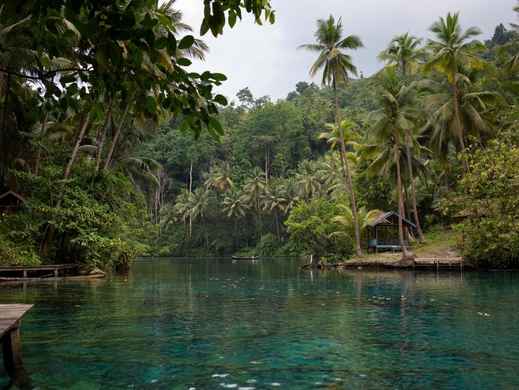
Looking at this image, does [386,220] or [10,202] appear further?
[386,220]

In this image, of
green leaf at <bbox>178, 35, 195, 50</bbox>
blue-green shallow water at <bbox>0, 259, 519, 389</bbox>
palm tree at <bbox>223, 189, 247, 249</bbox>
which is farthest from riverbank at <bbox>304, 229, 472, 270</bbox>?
palm tree at <bbox>223, 189, 247, 249</bbox>

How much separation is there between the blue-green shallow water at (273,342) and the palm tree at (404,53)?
31502 millimetres

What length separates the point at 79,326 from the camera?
11.2 m

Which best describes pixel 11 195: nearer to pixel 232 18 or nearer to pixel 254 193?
pixel 232 18

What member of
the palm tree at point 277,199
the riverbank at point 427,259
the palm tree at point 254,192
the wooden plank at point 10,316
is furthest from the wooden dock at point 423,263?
the palm tree at point 254,192

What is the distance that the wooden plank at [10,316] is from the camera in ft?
20.0

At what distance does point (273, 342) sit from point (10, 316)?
14.7 feet

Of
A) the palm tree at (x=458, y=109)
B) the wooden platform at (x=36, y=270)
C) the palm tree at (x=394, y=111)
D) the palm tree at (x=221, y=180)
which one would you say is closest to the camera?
the wooden platform at (x=36, y=270)

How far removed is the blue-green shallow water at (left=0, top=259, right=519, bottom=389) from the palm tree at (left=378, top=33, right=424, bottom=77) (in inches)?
1240

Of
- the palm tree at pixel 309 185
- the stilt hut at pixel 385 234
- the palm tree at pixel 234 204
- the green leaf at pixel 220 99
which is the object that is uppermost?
the palm tree at pixel 309 185

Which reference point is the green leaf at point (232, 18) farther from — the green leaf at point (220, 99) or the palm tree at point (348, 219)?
the palm tree at point (348, 219)

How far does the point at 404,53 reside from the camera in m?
44.8

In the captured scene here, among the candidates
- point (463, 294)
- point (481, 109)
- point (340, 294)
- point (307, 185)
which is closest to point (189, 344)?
point (340, 294)

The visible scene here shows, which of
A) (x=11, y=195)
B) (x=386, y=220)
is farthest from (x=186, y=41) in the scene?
(x=386, y=220)
